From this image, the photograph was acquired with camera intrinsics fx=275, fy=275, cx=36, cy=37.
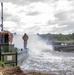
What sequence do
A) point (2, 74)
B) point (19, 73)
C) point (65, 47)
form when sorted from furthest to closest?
point (65, 47) < point (19, 73) < point (2, 74)

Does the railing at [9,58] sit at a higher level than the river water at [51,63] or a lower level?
higher

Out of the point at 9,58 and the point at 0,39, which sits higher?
the point at 0,39

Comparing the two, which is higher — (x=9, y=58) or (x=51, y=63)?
(x=9, y=58)

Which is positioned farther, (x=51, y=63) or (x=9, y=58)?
(x=51, y=63)

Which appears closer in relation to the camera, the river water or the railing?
the railing

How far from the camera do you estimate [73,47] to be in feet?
269

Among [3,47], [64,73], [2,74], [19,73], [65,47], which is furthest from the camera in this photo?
[65,47]

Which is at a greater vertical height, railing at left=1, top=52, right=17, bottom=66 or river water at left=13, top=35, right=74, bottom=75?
railing at left=1, top=52, right=17, bottom=66

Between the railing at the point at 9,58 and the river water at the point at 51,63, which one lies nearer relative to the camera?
the railing at the point at 9,58

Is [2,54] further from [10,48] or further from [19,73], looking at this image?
[19,73]

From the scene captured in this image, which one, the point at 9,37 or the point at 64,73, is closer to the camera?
the point at 64,73

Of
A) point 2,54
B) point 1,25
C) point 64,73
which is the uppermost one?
point 1,25

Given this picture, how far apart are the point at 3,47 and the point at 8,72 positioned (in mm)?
10893

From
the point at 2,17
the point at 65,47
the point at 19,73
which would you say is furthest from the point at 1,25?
the point at 65,47
